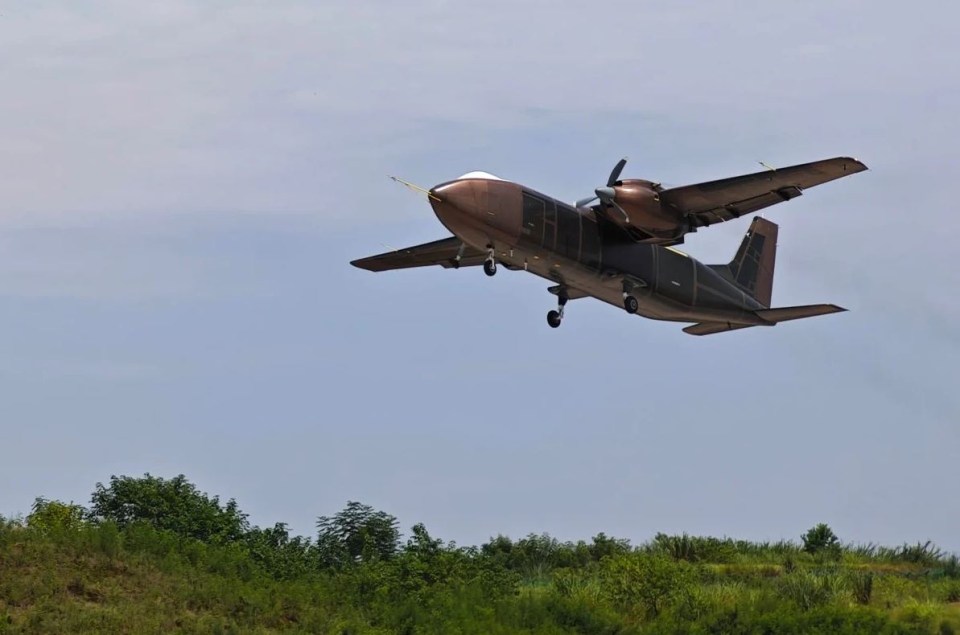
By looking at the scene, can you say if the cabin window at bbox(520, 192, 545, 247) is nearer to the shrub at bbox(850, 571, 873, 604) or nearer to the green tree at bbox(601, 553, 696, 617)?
the green tree at bbox(601, 553, 696, 617)

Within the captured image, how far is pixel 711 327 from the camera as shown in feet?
179

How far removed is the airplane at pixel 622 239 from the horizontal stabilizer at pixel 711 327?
0.04 meters

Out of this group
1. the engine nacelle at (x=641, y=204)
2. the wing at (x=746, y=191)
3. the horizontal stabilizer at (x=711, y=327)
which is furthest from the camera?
the horizontal stabilizer at (x=711, y=327)

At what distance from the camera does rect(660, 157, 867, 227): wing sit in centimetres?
4369

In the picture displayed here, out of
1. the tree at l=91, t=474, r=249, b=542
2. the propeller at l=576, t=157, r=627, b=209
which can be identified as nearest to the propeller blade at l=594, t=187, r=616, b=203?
the propeller at l=576, t=157, r=627, b=209

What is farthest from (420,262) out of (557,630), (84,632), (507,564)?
(84,632)

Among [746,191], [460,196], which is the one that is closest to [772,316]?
[746,191]

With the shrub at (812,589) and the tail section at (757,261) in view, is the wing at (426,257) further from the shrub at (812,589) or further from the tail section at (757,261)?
the shrub at (812,589)

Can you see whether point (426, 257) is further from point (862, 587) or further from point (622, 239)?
point (862, 587)

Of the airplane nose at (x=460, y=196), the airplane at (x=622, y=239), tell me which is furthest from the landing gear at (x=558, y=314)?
the airplane nose at (x=460, y=196)

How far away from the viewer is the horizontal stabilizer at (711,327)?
54.2m

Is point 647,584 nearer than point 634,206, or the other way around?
point 647,584

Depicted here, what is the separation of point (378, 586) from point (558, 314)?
10.4 meters

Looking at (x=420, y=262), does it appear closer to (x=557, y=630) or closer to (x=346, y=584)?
(x=346, y=584)
